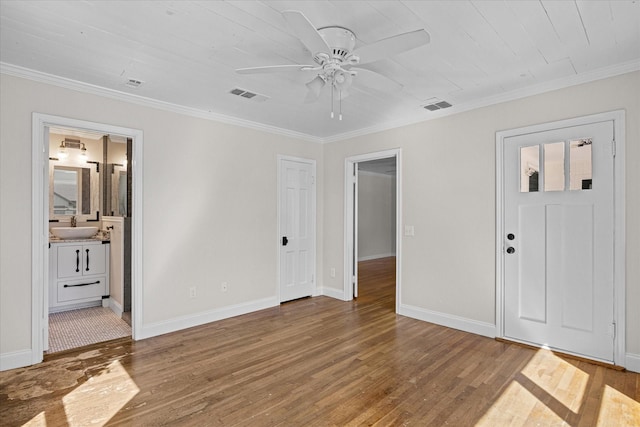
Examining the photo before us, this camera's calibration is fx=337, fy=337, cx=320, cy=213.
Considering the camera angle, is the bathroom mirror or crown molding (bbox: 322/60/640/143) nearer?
crown molding (bbox: 322/60/640/143)

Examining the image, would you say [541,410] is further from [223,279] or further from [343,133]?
[343,133]

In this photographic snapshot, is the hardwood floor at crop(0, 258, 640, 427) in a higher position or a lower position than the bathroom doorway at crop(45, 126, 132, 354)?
lower

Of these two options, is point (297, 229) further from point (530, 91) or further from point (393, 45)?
point (393, 45)

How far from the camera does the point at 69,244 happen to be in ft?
15.3

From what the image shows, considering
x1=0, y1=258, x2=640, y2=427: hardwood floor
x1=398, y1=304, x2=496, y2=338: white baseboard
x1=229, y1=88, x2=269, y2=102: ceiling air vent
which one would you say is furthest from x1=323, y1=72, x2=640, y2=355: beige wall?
x1=229, y1=88, x2=269, y2=102: ceiling air vent

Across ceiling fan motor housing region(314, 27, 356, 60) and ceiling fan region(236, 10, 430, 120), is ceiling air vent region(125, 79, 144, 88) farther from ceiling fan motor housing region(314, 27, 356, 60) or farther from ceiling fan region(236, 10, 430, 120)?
ceiling fan motor housing region(314, 27, 356, 60)

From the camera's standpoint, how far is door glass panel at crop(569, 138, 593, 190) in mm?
3059

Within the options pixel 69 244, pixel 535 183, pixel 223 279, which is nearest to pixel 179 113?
pixel 223 279

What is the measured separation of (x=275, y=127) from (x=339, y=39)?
8.68ft

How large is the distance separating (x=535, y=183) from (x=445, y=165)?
984 millimetres

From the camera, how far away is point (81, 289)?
4734mm

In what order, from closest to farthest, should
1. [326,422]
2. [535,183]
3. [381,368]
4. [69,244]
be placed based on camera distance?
[326,422] < [381,368] < [535,183] < [69,244]

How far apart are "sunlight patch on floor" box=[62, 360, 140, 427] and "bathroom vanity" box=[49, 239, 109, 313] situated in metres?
2.41

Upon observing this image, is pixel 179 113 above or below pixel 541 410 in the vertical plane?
above
